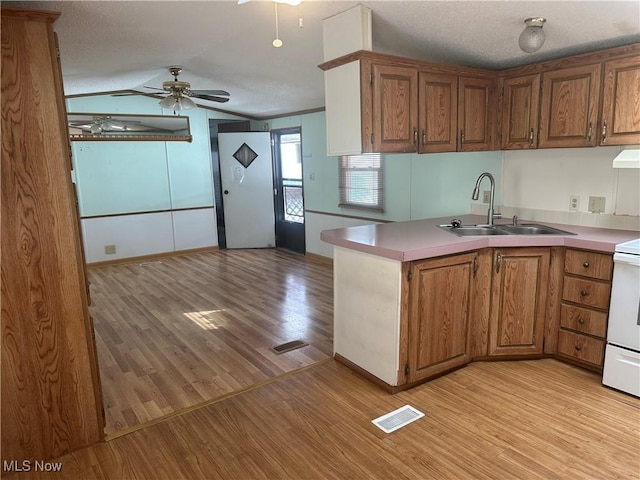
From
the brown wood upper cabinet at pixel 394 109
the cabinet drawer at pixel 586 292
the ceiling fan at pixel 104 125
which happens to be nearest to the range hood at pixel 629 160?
the cabinet drawer at pixel 586 292

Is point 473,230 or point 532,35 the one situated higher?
point 532,35

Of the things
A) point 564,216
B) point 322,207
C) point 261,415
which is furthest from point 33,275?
point 322,207

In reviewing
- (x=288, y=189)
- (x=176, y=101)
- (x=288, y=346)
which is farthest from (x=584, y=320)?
(x=288, y=189)

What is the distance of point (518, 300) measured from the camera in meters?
2.96

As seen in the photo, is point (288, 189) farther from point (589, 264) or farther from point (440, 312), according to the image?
point (589, 264)

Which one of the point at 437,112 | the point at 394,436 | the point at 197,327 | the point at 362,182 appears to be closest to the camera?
the point at 394,436

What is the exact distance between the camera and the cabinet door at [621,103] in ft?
8.72

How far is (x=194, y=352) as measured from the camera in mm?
3348

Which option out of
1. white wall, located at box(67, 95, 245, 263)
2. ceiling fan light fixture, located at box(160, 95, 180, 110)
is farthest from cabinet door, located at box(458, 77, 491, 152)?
white wall, located at box(67, 95, 245, 263)

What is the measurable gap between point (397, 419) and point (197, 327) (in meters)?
2.15

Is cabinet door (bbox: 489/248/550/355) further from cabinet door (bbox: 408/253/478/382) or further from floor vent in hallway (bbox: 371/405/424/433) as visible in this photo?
floor vent in hallway (bbox: 371/405/424/433)

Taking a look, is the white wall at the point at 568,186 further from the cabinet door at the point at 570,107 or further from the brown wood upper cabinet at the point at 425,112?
the brown wood upper cabinet at the point at 425,112

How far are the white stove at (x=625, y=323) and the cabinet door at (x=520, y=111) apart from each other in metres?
1.11

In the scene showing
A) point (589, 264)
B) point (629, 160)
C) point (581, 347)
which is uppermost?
point (629, 160)
